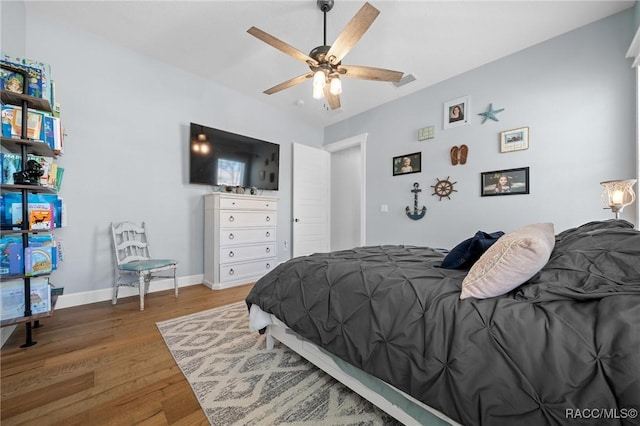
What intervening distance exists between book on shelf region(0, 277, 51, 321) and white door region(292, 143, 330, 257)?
3.04 m

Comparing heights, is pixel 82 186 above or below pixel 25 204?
above

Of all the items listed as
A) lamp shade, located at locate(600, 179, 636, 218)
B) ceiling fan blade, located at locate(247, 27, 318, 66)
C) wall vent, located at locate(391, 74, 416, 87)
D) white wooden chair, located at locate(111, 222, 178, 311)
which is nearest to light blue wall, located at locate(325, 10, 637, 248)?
wall vent, located at locate(391, 74, 416, 87)

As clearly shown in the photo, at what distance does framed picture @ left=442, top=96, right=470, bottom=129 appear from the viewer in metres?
3.17

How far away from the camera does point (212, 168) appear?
11.1 ft

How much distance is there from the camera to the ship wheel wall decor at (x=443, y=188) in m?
Result: 3.29

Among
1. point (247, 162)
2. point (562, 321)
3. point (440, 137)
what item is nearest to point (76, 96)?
point (247, 162)

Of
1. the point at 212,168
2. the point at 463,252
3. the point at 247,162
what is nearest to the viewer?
the point at 463,252

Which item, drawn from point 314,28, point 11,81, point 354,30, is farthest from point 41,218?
point 314,28

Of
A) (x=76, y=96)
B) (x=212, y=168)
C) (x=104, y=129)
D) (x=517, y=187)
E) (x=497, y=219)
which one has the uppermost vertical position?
(x=76, y=96)

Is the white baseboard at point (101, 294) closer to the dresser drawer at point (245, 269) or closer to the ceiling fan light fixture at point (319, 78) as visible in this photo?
the dresser drawer at point (245, 269)

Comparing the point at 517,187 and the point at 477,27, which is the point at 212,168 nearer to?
the point at 477,27

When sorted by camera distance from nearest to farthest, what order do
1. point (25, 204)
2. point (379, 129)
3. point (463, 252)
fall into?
point (463, 252) < point (25, 204) < point (379, 129)

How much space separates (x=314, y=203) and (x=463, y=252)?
11.3 feet

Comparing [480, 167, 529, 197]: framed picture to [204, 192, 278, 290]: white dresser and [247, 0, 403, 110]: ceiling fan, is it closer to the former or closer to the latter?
[247, 0, 403, 110]: ceiling fan
